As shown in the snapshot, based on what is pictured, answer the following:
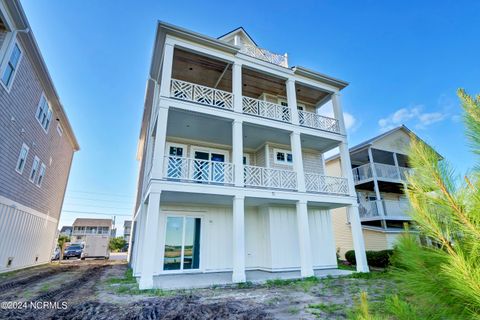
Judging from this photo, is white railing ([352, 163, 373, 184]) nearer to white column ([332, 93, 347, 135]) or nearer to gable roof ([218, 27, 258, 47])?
white column ([332, 93, 347, 135])

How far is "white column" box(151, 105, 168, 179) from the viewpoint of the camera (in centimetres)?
808

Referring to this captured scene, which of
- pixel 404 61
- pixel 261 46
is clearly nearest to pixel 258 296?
pixel 404 61

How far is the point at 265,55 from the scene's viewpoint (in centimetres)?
1250

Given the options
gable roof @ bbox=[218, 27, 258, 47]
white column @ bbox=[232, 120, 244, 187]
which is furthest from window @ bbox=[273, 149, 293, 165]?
gable roof @ bbox=[218, 27, 258, 47]

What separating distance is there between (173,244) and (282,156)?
6862 millimetres

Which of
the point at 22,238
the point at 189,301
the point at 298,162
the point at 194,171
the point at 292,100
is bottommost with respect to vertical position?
the point at 189,301

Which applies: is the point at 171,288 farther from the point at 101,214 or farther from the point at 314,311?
the point at 101,214

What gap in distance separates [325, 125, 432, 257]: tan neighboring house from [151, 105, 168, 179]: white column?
14442mm

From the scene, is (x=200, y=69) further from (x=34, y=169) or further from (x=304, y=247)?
(x=34, y=169)

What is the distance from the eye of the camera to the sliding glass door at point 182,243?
9.96 meters

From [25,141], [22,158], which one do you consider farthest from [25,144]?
[22,158]

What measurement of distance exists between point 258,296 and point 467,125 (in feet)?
20.9

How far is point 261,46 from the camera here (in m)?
13.5

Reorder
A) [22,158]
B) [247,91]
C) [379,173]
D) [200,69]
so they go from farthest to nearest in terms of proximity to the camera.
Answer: [379,173] < [247,91] < [200,69] < [22,158]
